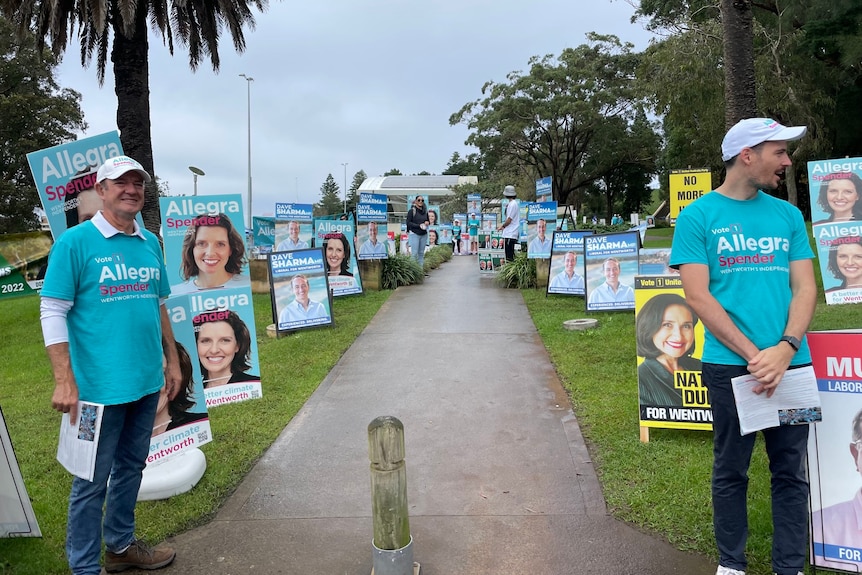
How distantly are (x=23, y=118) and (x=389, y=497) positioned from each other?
103 feet

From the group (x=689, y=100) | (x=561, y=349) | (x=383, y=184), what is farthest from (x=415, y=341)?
(x=383, y=184)

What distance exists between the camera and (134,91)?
10664 mm

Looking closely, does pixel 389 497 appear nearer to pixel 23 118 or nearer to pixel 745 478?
pixel 745 478

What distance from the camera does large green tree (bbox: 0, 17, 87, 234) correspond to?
2712cm

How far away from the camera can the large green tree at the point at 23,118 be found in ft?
89.0

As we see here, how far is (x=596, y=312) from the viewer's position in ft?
32.2

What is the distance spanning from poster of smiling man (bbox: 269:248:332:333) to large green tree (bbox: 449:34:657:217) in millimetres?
26797

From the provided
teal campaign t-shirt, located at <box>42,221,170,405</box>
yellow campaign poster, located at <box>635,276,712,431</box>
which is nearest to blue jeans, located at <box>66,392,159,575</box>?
teal campaign t-shirt, located at <box>42,221,170,405</box>

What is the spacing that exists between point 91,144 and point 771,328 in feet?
13.4

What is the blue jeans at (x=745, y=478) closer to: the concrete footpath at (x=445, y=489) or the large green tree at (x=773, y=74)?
the concrete footpath at (x=445, y=489)

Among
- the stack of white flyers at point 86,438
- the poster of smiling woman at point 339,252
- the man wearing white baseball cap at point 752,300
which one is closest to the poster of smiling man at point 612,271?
the poster of smiling woman at point 339,252

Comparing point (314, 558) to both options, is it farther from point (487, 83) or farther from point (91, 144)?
point (487, 83)

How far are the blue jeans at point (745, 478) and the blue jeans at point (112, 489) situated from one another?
9.10 ft

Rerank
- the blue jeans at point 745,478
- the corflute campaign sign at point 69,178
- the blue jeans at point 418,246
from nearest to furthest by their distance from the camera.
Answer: the blue jeans at point 745,478 < the corflute campaign sign at point 69,178 < the blue jeans at point 418,246
